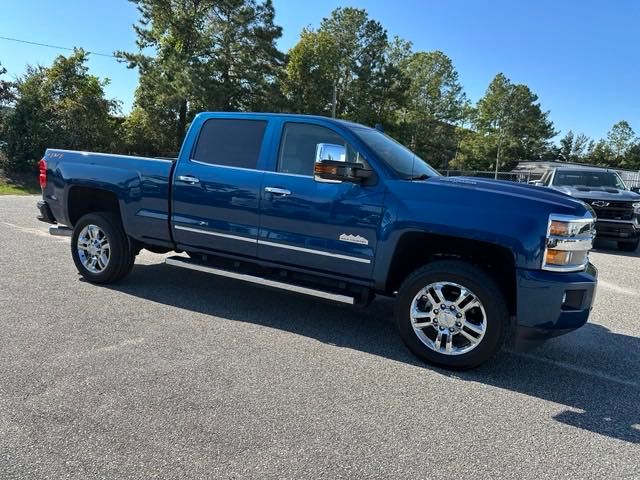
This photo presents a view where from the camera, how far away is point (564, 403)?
144 inches

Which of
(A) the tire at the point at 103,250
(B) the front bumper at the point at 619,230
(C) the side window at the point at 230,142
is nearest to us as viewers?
(C) the side window at the point at 230,142

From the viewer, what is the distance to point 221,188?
5.13 metres

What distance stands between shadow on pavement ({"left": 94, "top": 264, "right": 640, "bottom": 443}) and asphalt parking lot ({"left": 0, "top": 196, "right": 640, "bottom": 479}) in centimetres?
2

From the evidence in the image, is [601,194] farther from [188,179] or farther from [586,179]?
[188,179]

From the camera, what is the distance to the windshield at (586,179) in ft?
40.9

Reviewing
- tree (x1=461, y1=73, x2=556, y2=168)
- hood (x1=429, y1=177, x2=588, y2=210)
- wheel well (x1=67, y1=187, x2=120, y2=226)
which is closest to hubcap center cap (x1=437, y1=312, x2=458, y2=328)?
hood (x1=429, y1=177, x2=588, y2=210)

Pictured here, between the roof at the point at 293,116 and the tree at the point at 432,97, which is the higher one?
the tree at the point at 432,97

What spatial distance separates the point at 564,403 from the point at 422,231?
1.59 meters

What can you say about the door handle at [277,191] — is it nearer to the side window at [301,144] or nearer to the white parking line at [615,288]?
the side window at [301,144]

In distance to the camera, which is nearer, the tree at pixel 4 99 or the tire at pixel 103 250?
the tire at pixel 103 250

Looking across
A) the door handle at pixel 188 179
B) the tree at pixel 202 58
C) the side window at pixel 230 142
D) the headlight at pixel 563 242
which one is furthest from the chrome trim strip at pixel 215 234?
the tree at pixel 202 58

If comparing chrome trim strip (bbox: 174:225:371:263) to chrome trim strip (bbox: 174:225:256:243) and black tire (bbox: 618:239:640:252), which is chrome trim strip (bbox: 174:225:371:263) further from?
black tire (bbox: 618:239:640:252)

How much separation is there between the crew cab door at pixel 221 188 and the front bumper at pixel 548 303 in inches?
96.1

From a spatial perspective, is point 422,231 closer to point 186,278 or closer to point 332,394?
point 332,394
